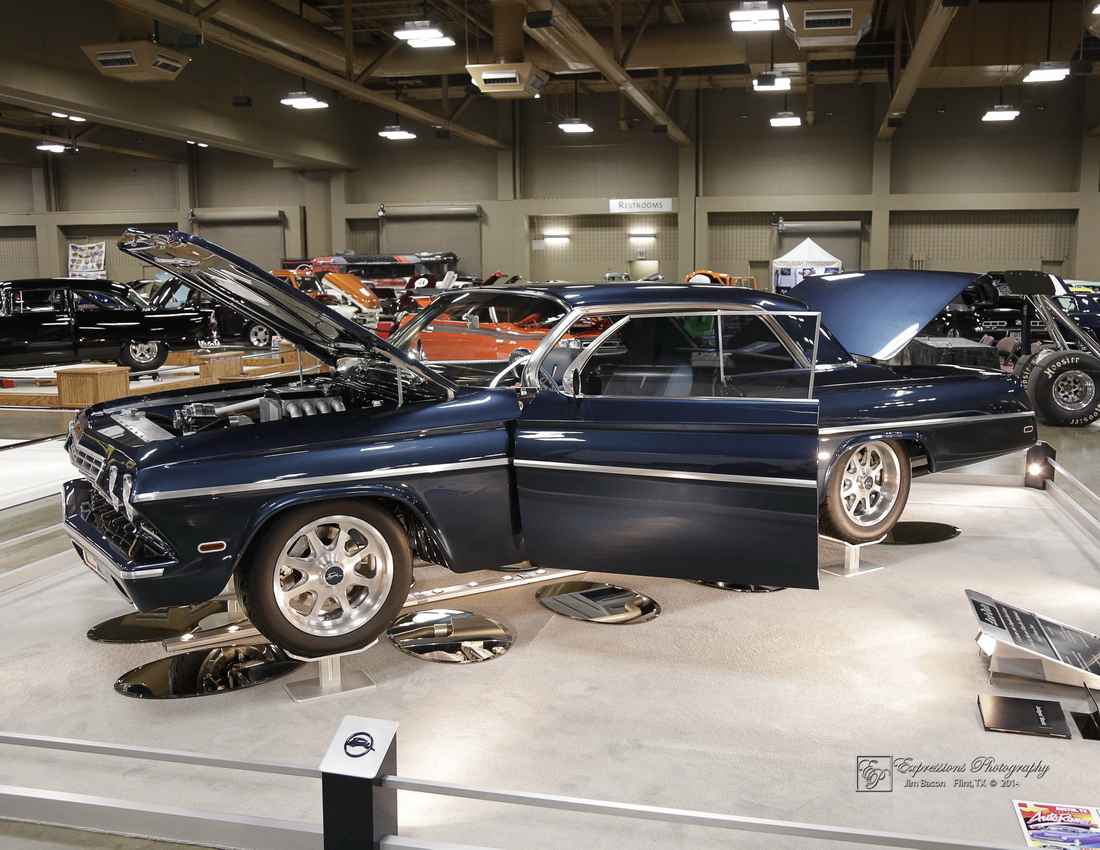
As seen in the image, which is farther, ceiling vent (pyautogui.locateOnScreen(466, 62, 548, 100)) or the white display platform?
ceiling vent (pyautogui.locateOnScreen(466, 62, 548, 100))

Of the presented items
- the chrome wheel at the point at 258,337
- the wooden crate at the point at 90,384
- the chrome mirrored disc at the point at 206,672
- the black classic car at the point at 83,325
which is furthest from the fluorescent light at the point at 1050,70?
the chrome wheel at the point at 258,337

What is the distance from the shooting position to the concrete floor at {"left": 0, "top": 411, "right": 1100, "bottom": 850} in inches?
109

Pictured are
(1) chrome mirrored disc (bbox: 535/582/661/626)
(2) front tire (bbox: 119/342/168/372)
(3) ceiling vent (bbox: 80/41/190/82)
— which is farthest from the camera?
(2) front tire (bbox: 119/342/168/372)

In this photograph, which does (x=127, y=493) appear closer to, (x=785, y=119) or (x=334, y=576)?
(x=334, y=576)

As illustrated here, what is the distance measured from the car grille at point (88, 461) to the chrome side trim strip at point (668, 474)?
1.71 m

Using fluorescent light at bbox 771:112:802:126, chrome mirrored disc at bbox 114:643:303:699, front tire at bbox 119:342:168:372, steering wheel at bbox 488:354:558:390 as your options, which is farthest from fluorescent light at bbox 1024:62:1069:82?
chrome mirrored disc at bbox 114:643:303:699

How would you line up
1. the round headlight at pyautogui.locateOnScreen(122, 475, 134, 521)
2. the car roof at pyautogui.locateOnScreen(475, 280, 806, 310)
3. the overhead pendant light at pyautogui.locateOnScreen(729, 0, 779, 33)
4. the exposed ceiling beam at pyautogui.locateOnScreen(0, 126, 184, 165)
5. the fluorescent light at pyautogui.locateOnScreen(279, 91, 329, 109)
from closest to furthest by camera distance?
the round headlight at pyautogui.locateOnScreen(122, 475, 134, 521) → the car roof at pyautogui.locateOnScreen(475, 280, 806, 310) → the overhead pendant light at pyautogui.locateOnScreen(729, 0, 779, 33) → the fluorescent light at pyautogui.locateOnScreen(279, 91, 329, 109) → the exposed ceiling beam at pyautogui.locateOnScreen(0, 126, 184, 165)

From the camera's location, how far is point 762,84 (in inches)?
583

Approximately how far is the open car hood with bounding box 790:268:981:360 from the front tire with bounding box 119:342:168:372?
36.9 feet

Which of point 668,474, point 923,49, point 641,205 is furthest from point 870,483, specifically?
point 641,205

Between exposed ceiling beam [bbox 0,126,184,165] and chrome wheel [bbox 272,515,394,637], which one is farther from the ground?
exposed ceiling beam [bbox 0,126,184,165]

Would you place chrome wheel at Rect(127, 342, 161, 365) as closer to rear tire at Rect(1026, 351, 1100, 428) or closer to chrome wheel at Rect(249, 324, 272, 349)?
chrome wheel at Rect(249, 324, 272, 349)

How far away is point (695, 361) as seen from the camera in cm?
500

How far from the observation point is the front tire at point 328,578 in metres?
3.50
